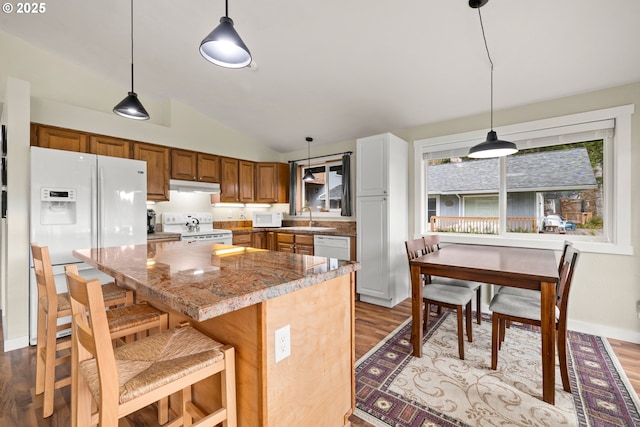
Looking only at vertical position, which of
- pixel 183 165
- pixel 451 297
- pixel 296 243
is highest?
pixel 183 165

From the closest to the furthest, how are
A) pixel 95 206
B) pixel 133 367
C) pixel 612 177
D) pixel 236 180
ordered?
pixel 133 367
pixel 612 177
pixel 95 206
pixel 236 180

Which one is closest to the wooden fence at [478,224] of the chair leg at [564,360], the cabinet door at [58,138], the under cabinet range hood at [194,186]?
the chair leg at [564,360]

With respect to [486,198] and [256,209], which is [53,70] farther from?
[486,198]

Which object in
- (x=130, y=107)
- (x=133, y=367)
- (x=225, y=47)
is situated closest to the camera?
(x=133, y=367)

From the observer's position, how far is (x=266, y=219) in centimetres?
511

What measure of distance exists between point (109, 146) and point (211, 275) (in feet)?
10.8

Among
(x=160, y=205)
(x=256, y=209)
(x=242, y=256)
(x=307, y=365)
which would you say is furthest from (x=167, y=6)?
(x=256, y=209)

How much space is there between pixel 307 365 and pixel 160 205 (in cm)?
384

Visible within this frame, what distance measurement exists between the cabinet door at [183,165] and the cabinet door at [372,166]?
8.22ft

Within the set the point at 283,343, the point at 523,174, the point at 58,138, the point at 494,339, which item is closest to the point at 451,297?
the point at 494,339

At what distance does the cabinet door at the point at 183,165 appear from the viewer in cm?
411

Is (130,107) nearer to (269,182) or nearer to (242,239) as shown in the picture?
(242,239)

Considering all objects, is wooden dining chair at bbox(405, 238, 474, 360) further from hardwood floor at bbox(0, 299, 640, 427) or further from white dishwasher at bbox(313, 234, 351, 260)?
white dishwasher at bbox(313, 234, 351, 260)

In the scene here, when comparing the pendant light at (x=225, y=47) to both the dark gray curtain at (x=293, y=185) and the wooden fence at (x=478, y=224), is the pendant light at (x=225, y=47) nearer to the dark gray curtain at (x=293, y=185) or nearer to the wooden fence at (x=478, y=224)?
the wooden fence at (x=478, y=224)
